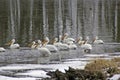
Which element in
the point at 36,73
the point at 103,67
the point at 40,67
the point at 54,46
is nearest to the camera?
the point at 103,67

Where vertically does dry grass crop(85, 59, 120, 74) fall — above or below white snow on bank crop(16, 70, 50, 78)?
above

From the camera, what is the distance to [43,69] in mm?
20000

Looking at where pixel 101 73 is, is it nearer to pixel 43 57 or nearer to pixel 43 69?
pixel 43 69

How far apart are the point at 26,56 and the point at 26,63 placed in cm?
241

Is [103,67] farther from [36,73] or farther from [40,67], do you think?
[40,67]

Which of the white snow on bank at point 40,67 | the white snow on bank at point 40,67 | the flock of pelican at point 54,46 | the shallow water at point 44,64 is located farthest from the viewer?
the flock of pelican at point 54,46

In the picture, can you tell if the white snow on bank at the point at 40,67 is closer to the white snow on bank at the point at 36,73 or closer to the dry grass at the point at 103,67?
the white snow on bank at the point at 36,73

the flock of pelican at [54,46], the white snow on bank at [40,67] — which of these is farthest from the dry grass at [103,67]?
the flock of pelican at [54,46]

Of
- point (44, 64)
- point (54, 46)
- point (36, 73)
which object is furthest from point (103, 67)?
point (54, 46)

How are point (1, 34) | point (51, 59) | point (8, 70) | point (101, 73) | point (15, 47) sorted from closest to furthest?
point (101, 73) → point (8, 70) → point (51, 59) → point (15, 47) → point (1, 34)

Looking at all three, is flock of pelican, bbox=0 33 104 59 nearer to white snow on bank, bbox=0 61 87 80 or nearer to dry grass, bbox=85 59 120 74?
white snow on bank, bbox=0 61 87 80

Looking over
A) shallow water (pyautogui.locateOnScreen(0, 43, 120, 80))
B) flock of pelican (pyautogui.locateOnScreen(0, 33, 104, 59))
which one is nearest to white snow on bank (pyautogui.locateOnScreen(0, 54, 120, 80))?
shallow water (pyautogui.locateOnScreen(0, 43, 120, 80))

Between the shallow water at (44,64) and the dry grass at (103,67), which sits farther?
the shallow water at (44,64)

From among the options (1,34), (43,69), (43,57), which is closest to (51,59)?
(43,57)
